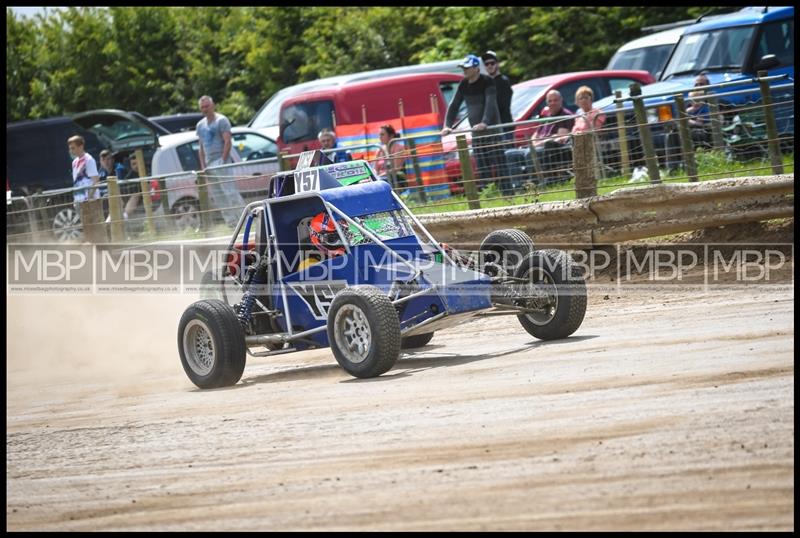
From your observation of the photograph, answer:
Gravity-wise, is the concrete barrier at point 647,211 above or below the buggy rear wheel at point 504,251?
above

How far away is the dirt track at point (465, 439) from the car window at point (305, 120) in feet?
33.7

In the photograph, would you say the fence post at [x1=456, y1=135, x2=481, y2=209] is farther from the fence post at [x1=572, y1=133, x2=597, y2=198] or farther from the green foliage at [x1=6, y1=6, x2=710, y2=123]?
the green foliage at [x1=6, y1=6, x2=710, y2=123]

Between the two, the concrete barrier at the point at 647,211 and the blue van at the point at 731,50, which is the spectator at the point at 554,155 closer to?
the concrete barrier at the point at 647,211

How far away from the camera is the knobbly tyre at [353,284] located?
912 cm

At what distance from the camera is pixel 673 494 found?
519cm

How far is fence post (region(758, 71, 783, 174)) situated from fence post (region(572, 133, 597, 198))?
1.76 metres

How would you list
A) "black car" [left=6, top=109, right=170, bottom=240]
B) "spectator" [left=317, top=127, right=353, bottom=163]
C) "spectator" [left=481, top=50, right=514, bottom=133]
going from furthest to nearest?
"black car" [left=6, top=109, right=170, bottom=240] → "spectator" [left=317, top=127, right=353, bottom=163] → "spectator" [left=481, top=50, right=514, bottom=133]

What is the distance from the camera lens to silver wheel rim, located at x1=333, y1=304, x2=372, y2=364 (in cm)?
902

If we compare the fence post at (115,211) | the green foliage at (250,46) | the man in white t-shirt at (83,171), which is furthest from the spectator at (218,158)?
the green foliage at (250,46)

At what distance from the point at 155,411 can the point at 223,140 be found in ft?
29.5

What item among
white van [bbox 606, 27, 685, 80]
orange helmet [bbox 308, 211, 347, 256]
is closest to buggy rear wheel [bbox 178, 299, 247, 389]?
orange helmet [bbox 308, 211, 347, 256]

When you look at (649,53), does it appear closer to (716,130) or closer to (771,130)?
(716,130)

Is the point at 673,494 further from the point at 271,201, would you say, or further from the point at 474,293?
the point at 271,201

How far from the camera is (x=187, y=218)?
17031 mm
